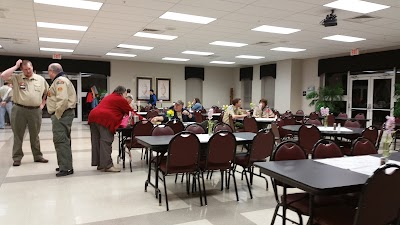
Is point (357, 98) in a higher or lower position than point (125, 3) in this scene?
lower

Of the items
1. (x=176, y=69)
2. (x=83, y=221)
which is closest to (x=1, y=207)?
(x=83, y=221)

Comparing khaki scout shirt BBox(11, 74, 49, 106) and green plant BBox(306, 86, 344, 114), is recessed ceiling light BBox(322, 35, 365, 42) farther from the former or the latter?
khaki scout shirt BBox(11, 74, 49, 106)

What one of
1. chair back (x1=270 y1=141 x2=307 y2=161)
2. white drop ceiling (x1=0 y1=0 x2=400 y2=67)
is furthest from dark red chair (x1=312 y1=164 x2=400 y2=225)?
white drop ceiling (x1=0 y1=0 x2=400 y2=67)

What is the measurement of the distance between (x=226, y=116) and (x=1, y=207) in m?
4.68

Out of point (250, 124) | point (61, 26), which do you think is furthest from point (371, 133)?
point (61, 26)

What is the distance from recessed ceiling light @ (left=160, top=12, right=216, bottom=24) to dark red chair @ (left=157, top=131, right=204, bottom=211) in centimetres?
356

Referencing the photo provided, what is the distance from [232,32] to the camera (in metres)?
8.00

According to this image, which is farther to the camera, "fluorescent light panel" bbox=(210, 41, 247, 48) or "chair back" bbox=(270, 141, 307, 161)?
"fluorescent light panel" bbox=(210, 41, 247, 48)

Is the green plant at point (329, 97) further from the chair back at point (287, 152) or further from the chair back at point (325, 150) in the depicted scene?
the chair back at point (287, 152)

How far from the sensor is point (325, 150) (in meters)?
3.09

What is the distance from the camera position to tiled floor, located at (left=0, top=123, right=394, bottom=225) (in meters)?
3.25

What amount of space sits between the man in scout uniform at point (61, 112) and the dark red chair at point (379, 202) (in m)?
3.88

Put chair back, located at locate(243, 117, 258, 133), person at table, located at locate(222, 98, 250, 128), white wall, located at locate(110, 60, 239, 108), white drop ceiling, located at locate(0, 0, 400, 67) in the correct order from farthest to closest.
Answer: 1. white wall, located at locate(110, 60, 239, 108)
2. person at table, located at locate(222, 98, 250, 128)
3. chair back, located at locate(243, 117, 258, 133)
4. white drop ceiling, located at locate(0, 0, 400, 67)

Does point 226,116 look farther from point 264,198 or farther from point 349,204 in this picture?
point 349,204
